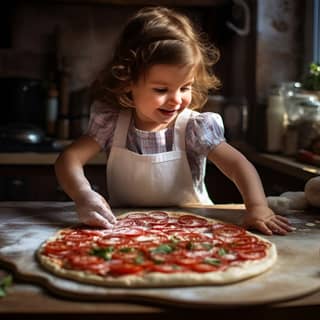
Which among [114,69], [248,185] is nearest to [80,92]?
[114,69]

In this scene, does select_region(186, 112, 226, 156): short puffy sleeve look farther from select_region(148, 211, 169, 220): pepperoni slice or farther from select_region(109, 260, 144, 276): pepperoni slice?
select_region(109, 260, 144, 276): pepperoni slice

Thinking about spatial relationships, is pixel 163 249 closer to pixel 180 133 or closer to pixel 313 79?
pixel 180 133

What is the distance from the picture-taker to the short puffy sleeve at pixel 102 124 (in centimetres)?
152

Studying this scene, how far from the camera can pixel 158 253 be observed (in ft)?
3.26

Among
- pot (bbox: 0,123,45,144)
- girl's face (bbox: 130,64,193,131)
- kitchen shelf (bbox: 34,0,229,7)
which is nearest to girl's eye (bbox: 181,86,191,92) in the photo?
girl's face (bbox: 130,64,193,131)

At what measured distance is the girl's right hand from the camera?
1202mm

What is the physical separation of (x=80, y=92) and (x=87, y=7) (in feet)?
1.31

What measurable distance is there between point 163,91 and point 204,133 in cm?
17

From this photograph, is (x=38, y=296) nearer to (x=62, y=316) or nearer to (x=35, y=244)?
(x=62, y=316)

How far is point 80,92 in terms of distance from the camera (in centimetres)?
270

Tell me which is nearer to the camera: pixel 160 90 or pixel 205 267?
pixel 205 267

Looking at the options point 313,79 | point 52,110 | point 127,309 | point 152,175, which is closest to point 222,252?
point 127,309

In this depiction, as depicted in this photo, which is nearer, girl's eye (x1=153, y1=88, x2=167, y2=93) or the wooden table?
the wooden table

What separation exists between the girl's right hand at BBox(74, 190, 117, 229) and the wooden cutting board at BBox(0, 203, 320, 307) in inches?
2.0
